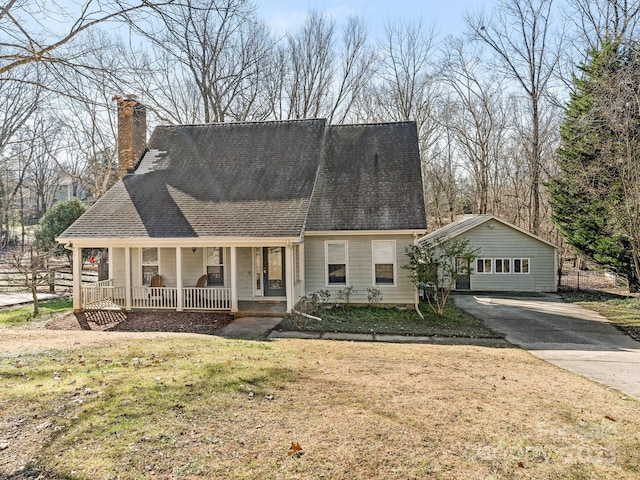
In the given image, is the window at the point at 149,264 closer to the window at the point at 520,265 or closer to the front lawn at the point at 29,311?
the front lawn at the point at 29,311

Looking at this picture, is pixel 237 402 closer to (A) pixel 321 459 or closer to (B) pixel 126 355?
(A) pixel 321 459

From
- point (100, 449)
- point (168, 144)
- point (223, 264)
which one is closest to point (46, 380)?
point (100, 449)

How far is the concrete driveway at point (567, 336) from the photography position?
26.5 feet

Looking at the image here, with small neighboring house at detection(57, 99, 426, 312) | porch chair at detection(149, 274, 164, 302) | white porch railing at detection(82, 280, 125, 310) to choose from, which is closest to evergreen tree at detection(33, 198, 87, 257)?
small neighboring house at detection(57, 99, 426, 312)

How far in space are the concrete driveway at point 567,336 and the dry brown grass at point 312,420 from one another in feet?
5.17

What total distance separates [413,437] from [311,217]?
1082cm

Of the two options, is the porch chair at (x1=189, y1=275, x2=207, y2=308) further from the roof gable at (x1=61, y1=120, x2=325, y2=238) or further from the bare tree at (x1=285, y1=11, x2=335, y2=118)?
the bare tree at (x1=285, y1=11, x2=335, y2=118)

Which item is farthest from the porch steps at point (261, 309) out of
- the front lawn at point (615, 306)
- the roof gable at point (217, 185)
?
the front lawn at point (615, 306)

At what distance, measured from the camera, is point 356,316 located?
43.0ft

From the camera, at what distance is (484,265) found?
70.4ft

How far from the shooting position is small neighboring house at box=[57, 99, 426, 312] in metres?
12.9

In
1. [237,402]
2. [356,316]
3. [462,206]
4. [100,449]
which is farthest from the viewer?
[462,206]

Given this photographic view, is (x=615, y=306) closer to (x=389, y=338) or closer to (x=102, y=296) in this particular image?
(x=389, y=338)

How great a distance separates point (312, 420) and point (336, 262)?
9978mm
